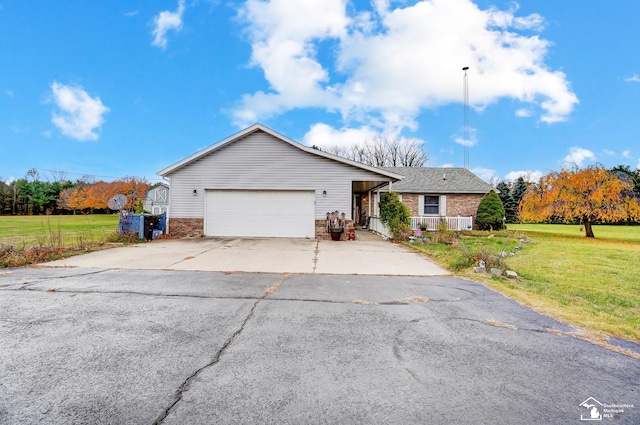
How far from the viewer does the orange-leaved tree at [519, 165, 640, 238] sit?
1538cm

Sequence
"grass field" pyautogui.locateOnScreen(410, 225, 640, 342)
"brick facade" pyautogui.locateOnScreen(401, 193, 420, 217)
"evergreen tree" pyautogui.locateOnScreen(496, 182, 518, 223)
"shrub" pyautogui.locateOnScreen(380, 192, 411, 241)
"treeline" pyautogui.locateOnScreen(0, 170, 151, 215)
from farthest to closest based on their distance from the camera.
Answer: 1. "treeline" pyautogui.locateOnScreen(0, 170, 151, 215)
2. "evergreen tree" pyautogui.locateOnScreen(496, 182, 518, 223)
3. "brick facade" pyautogui.locateOnScreen(401, 193, 420, 217)
4. "shrub" pyautogui.locateOnScreen(380, 192, 411, 241)
5. "grass field" pyautogui.locateOnScreen(410, 225, 640, 342)

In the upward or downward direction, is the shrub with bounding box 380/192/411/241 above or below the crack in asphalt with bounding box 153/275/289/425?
above

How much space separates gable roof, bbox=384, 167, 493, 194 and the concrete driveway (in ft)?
37.1

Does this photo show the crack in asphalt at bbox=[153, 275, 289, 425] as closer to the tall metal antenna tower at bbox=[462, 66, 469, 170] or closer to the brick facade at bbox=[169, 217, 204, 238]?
the brick facade at bbox=[169, 217, 204, 238]

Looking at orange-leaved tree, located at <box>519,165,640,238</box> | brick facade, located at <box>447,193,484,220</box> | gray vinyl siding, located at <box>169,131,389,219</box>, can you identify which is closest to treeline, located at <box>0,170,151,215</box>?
gray vinyl siding, located at <box>169,131,389,219</box>

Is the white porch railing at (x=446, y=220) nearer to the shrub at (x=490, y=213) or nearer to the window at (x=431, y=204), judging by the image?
the shrub at (x=490, y=213)

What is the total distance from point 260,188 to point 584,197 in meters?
16.4

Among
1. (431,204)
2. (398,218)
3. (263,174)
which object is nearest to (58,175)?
(263,174)

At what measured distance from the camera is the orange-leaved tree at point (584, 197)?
15.4m

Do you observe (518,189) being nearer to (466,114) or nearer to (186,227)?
(466,114)

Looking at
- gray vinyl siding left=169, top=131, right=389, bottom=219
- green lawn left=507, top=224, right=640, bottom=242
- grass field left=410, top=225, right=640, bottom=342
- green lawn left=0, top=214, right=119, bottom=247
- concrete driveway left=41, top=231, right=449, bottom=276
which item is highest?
gray vinyl siding left=169, top=131, right=389, bottom=219

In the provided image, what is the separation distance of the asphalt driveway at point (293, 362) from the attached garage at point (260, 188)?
927 cm

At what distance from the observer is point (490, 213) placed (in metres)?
19.3

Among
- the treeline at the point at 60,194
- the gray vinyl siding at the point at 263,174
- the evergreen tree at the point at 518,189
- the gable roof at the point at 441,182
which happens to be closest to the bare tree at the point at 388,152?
the evergreen tree at the point at 518,189
